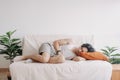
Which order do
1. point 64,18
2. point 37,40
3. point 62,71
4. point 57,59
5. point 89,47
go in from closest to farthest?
1. point 62,71
2. point 57,59
3. point 89,47
4. point 37,40
5. point 64,18

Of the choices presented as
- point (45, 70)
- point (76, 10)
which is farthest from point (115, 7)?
point (45, 70)

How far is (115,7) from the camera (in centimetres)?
434

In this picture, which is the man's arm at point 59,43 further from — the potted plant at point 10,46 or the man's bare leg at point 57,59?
the potted plant at point 10,46

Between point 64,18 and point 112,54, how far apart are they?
3.97ft

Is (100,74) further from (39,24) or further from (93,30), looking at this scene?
(39,24)

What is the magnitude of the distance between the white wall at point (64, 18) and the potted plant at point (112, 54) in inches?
6.7

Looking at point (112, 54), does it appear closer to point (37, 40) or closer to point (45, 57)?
point (37, 40)

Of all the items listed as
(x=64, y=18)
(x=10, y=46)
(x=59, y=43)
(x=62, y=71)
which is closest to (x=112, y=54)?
(x=64, y=18)

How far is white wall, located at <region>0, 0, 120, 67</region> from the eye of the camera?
13.9 ft

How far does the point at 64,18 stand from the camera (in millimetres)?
4316

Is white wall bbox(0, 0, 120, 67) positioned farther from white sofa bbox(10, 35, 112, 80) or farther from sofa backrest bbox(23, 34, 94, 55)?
white sofa bbox(10, 35, 112, 80)

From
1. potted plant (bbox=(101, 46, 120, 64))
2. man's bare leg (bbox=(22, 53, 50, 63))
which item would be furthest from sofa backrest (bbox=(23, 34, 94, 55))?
potted plant (bbox=(101, 46, 120, 64))

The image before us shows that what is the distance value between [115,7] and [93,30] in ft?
2.10

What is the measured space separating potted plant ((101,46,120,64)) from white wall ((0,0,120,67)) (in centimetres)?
17
